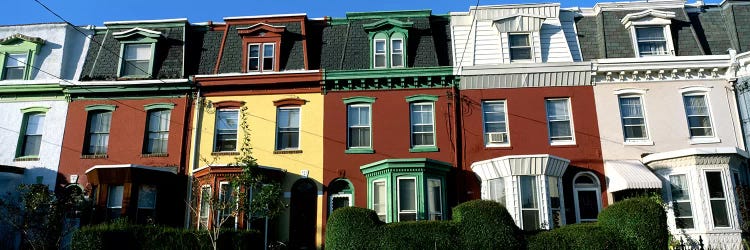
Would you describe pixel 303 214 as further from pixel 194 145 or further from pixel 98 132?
pixel 98 132

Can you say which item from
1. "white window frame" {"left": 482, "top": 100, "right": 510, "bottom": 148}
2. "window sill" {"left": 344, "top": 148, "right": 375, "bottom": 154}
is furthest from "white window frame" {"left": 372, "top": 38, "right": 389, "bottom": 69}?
"white window frame" {"left": 482, "top": 100, "right": 510, "bottom": 148}

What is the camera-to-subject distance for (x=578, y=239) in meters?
13.3

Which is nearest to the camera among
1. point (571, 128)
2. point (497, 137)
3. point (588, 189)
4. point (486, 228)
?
point (486, 228)

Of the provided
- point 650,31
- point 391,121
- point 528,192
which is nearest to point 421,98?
point 391,121

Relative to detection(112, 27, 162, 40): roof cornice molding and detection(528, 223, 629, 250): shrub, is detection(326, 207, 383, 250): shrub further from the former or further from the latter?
detection(112, 27, 162, 40): roof cornice molding

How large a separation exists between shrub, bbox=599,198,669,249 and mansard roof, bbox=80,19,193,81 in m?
14.7

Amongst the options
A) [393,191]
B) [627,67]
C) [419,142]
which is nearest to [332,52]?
[419,142]

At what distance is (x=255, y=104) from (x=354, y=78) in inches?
138

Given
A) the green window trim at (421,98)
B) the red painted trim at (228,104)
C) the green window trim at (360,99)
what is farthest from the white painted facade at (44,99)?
the green window trim at (421,98)

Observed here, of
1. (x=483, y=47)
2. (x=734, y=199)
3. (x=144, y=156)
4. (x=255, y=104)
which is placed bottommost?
(x=734, y=199)

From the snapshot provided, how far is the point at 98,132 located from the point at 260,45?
6329 mm

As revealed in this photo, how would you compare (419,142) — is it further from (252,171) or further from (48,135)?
(48,135)

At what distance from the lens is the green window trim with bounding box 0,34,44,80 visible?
2116 cm

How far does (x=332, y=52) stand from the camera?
2091cm
